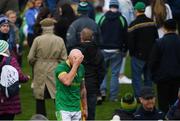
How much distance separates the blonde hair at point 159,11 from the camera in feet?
52.0

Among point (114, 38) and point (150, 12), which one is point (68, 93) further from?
point (150, 12)

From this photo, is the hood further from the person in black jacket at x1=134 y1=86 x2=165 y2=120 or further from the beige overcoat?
the person in black jacket at x1=134 y1=86 x2=165 y2=120

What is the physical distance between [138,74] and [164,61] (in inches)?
102

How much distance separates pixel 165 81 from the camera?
1367 cm

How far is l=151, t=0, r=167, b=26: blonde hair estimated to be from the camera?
15.8m

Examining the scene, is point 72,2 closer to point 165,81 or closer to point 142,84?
point 142,84

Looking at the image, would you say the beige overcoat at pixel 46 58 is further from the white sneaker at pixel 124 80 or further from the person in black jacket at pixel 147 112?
the white sneaker at pixel 124 80

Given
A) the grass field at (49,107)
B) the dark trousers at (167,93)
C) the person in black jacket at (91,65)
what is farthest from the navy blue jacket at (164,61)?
the grass field at (49,107)

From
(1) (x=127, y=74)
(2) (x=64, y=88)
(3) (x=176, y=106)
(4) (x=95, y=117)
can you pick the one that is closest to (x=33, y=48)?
(4) (x=95, y=117)

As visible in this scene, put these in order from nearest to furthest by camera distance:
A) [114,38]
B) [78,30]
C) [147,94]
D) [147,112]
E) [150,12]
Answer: [147,112] < [147,94] < [78,30] < [114,38] < [150,12]

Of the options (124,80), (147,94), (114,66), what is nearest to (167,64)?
(147,94)

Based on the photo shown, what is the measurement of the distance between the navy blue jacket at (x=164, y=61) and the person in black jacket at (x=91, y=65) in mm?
894

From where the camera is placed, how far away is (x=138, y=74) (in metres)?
16.2

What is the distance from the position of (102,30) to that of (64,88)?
167 inches
